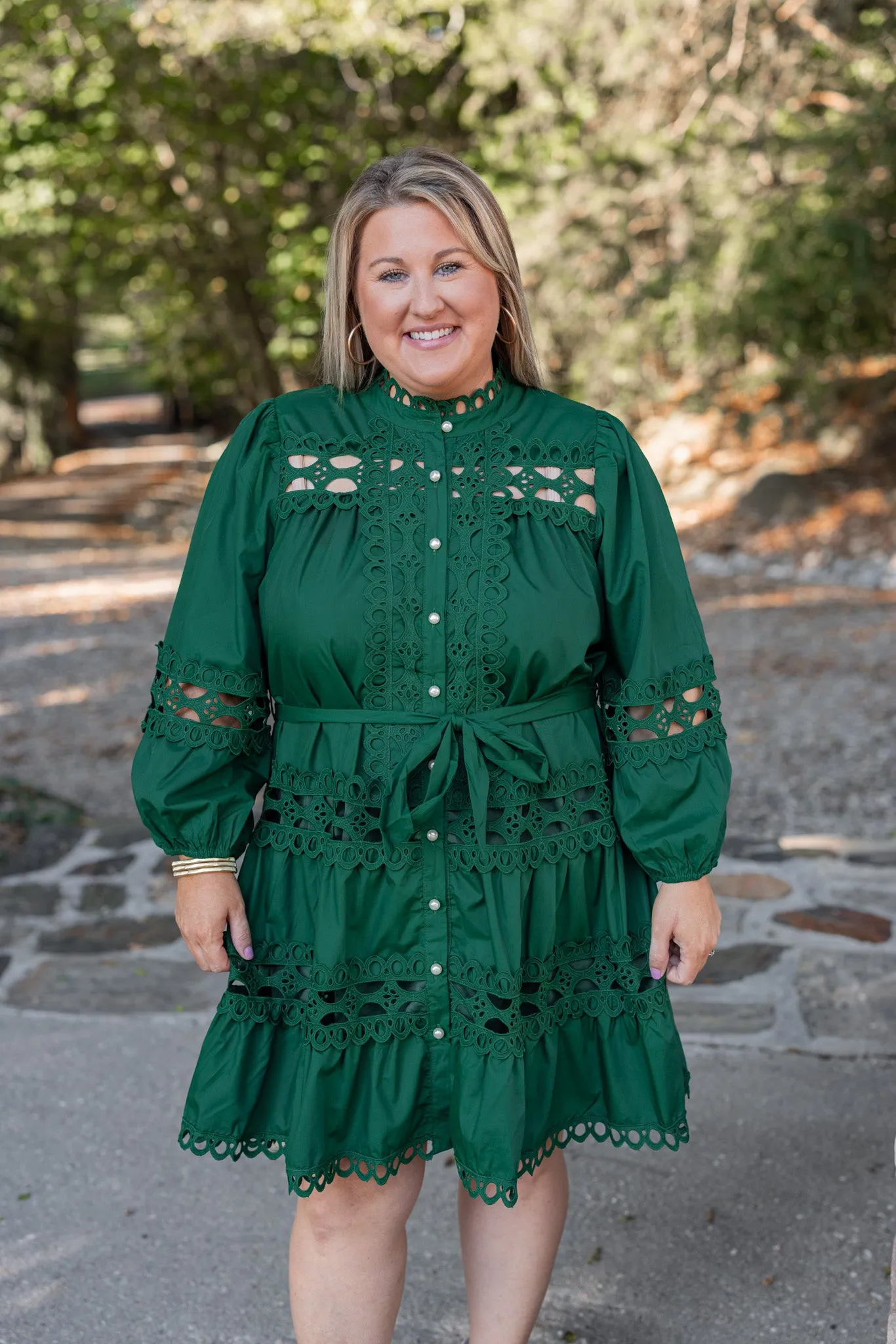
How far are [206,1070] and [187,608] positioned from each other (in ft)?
2.25

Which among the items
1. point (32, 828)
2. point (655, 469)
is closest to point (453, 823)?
point (32, 828)

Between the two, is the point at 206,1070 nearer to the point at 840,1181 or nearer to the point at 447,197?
the point at 447,197

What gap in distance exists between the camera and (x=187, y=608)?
2.04 m

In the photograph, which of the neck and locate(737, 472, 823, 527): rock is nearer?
the neck

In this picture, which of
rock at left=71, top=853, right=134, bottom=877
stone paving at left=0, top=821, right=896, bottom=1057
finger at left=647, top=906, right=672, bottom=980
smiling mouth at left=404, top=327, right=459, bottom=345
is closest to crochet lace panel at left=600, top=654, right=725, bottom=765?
finger at left=647, top=906, right=672, bottom=980

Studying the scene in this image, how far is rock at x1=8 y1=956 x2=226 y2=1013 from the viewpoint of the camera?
3779 mm

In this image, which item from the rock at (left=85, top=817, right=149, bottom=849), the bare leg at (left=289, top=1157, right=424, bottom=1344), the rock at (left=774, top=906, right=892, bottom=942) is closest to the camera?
the bare leg at (left=289, top=1157, right=424, bottom=1344)

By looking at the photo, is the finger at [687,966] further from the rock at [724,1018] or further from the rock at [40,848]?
the rock at [40,848]

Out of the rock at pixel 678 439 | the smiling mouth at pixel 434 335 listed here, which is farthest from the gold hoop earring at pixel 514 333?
the rock at pixel 678 439

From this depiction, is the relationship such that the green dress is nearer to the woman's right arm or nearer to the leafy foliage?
the woman's right arm

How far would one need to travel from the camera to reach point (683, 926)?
6.72 feet

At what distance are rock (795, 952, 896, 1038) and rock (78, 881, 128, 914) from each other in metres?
2.22

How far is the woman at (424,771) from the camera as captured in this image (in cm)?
197

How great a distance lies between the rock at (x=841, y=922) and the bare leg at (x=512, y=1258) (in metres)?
2.09
